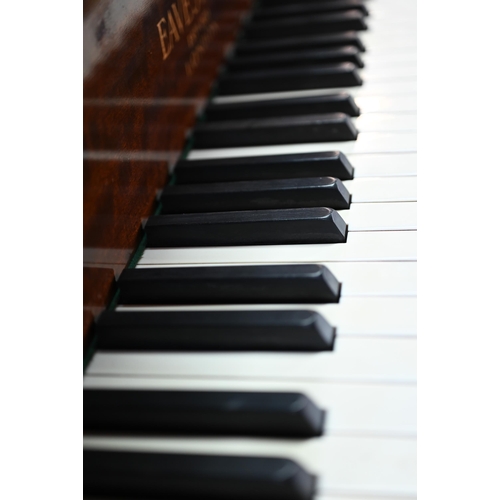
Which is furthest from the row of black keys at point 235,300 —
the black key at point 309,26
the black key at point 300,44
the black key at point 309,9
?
the black key at point 309,9

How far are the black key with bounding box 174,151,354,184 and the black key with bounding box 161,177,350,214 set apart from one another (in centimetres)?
6

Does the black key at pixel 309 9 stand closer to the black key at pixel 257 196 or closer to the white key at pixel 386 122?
the white key at pixel 386 122

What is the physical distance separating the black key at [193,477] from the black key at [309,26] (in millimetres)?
1503

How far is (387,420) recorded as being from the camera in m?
0.94

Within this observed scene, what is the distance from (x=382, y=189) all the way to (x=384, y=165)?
96mm

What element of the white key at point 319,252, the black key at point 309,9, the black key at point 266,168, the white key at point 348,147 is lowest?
the white key at point 319,252

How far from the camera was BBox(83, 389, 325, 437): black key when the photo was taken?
93 centimetres

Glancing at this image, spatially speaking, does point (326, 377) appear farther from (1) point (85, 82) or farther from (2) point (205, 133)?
(2) point (205, 133)

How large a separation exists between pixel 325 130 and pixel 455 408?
0.78m

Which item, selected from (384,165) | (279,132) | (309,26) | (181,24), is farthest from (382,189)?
(309,26)

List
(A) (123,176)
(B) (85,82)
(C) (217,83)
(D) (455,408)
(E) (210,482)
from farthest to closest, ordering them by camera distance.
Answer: (C) (217,83)
(A) (123,176)
(B) (85,82)
(D) (455,408)
(E) (210,482)

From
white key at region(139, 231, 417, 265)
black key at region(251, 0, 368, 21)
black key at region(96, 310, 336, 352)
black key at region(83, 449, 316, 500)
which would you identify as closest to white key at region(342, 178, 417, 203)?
A: white key at region(139, 231, 417, 265)

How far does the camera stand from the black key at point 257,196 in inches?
53.7
